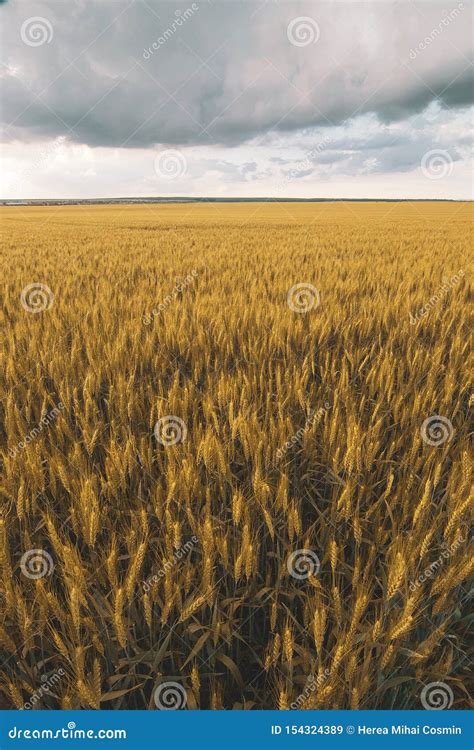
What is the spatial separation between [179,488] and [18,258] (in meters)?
6.67

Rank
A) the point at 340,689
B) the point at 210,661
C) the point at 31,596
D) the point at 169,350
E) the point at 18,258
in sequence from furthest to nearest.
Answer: the point at 18,258 < the point at 169,350 < the point at 31,596 < the point at 210,661 < the point at 340,689

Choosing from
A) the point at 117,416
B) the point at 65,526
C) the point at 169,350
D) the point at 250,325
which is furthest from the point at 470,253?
the point at 65,526

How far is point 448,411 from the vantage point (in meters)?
1.88

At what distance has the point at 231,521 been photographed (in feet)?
4.30

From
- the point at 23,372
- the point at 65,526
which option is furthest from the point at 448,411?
the point at 23,372

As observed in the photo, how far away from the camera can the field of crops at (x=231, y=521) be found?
3.13 feet

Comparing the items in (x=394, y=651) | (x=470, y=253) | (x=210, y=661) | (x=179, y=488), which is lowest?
(x=210, y=661)

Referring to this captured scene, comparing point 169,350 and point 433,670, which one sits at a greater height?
point 169,350

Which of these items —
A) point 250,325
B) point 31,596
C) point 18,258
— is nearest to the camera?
point 31,596

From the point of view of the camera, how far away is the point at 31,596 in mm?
1125

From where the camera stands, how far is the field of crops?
0.95m

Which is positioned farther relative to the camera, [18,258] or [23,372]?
[18,258]

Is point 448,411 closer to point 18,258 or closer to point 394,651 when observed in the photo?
point 394,651

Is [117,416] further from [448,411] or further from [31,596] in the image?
[448,411]
